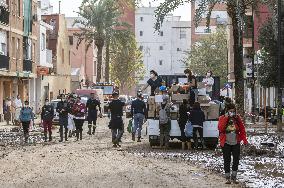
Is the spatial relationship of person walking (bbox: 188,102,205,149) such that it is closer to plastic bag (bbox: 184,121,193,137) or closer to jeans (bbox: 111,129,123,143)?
plastic bag (bbox: 184,121,193,137)

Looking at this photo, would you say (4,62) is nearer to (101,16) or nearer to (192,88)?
(101,16)

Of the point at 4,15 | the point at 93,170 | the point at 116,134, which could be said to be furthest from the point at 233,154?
the point at 4,15

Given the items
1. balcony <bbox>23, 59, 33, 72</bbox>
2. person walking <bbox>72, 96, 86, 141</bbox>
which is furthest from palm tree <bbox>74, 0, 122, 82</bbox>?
person walking <bbox>72, 96, 86, 141</bbox>

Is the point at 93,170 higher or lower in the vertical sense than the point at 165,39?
lower

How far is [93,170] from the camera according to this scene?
1545cm

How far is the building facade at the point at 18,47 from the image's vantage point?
48188 millimetres

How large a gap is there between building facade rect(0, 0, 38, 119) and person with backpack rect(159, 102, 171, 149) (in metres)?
25.5

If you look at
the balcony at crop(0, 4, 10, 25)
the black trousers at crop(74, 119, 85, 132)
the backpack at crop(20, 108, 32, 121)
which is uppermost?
the balcony at crop(0, 4, 10, 25)

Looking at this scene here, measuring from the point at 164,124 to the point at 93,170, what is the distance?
7082mm

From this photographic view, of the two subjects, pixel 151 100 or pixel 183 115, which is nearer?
pixel 183 115

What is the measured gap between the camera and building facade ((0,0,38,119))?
48.2 m

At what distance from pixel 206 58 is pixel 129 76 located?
588 inches

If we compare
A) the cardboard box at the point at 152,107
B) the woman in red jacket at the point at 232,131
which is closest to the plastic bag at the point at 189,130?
the cardboard box at the point at 152,107

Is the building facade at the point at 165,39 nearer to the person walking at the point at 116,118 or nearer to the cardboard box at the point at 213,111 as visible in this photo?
the person walking at the point at 116,118
